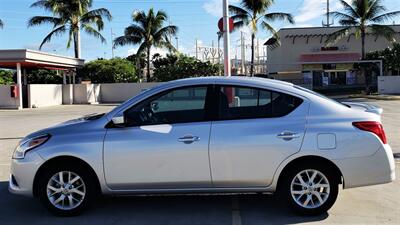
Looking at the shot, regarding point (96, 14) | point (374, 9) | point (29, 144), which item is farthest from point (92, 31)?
point (29, 144)

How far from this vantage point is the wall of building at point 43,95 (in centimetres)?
3497

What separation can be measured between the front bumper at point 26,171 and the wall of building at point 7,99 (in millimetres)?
29049

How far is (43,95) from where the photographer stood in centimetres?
3712

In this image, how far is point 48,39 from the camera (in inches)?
1670

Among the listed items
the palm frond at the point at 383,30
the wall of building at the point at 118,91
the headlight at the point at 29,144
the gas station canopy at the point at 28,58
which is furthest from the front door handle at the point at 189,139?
the wall of building at the point at 118,91

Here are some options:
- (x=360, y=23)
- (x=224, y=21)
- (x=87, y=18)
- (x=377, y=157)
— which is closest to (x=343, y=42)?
(x=360, y=23)

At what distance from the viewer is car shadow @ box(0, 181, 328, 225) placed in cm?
591

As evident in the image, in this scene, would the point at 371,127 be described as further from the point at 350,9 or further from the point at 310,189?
the point at 350,9

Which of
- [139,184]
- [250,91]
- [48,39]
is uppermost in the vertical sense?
[48,39]

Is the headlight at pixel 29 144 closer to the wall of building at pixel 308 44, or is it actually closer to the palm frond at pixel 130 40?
the palm frond at pixel 130 40

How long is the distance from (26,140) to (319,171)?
136 inches

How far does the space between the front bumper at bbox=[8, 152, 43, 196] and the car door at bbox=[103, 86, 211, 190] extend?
0.84 m

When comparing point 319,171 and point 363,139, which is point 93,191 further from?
point 363,139

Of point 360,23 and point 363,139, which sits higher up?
point 360,23
